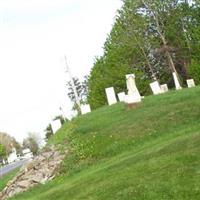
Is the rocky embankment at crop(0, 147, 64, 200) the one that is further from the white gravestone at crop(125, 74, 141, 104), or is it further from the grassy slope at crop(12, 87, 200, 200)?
the white gravestone at crop(125, 74, 141, 104)

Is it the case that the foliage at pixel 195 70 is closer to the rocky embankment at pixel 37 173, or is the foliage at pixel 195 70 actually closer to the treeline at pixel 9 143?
the rocky embankment at pixel 37 173

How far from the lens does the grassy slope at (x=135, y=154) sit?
41.0ft

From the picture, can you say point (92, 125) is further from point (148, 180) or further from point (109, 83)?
point (109, 83)

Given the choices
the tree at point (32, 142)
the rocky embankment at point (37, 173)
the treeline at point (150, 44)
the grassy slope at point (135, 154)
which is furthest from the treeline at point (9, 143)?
the rocky embankment at point (37, 173)

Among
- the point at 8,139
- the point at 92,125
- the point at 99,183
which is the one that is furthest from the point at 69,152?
the point at 8,139

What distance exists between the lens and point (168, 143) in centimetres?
1628

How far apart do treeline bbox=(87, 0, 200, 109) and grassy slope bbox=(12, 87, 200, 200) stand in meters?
26.7

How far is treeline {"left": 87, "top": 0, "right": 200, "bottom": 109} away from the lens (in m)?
55.5

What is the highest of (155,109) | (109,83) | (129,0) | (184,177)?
(129,0)

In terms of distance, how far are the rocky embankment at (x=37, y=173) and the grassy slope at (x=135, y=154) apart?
545mm

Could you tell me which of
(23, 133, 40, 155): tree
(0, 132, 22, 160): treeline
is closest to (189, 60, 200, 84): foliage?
(23, 133, 40, 155): tree

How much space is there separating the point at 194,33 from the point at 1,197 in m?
36.3

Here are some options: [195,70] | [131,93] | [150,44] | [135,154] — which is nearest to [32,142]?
[150,44]

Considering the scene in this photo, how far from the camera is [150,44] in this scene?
56.2 meters
